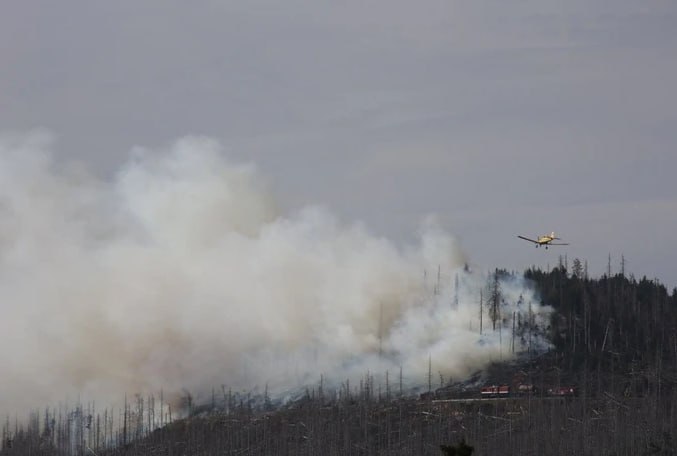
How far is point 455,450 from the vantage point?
110m
